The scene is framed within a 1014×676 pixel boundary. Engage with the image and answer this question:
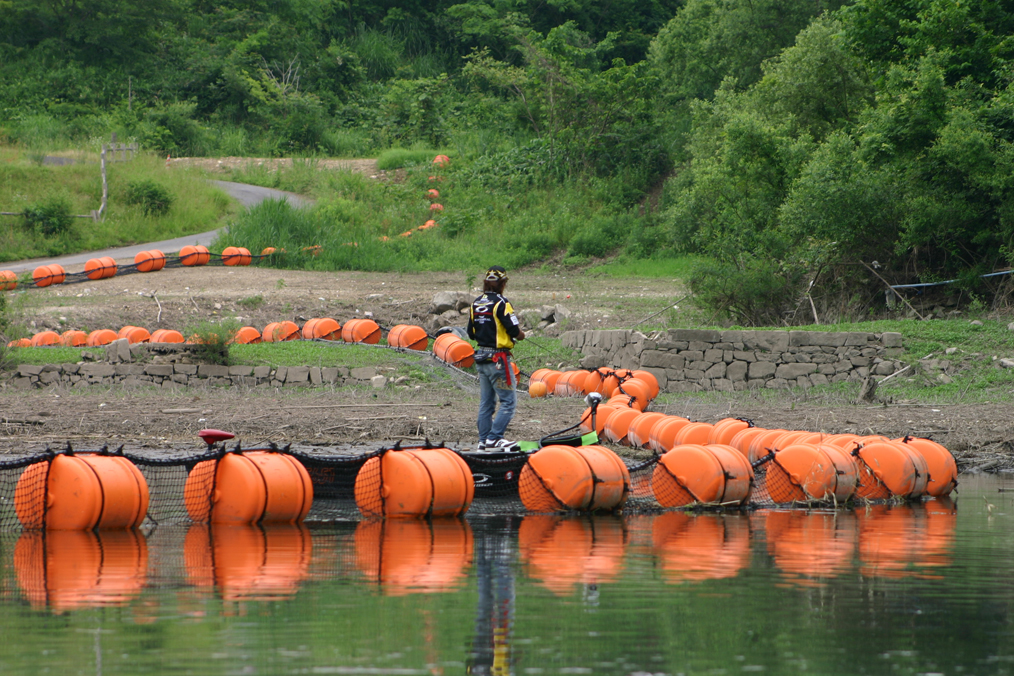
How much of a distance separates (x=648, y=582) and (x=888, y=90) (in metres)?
17.4

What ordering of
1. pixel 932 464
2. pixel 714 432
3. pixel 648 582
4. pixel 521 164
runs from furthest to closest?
pixel 521 164
pixel 714 432
pixel 932 464
pixel 648 582

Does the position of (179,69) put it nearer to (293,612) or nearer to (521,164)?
(521,164)

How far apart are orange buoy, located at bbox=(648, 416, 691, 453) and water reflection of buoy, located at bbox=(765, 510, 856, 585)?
7.41 ft

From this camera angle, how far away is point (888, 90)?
22.1 meters

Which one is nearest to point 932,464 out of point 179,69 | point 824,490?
point 824,490

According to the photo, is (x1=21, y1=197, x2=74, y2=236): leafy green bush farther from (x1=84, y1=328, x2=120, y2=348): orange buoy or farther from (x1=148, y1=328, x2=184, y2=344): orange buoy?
(x1=148, y1=328, x2=184, y2=344): orange buoy

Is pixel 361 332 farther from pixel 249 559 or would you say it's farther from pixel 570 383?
pixel 249 559

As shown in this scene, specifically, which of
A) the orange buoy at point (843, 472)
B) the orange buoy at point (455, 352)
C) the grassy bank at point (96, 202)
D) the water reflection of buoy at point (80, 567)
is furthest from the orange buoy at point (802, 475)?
the grassy bank at point (96, 202)

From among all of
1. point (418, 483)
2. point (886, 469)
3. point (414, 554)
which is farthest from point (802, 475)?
point (414, 554)

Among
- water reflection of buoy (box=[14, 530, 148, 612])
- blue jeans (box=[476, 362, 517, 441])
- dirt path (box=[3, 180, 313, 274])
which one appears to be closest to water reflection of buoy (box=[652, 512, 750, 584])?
blue jeans (box=[476, 362, 517, 441])

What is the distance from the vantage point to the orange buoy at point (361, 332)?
2239 cm

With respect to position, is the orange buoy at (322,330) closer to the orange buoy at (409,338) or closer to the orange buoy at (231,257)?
the orange buoy at (409,338)

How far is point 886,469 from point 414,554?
17.1ft

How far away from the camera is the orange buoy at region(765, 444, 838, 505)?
10852 mm
